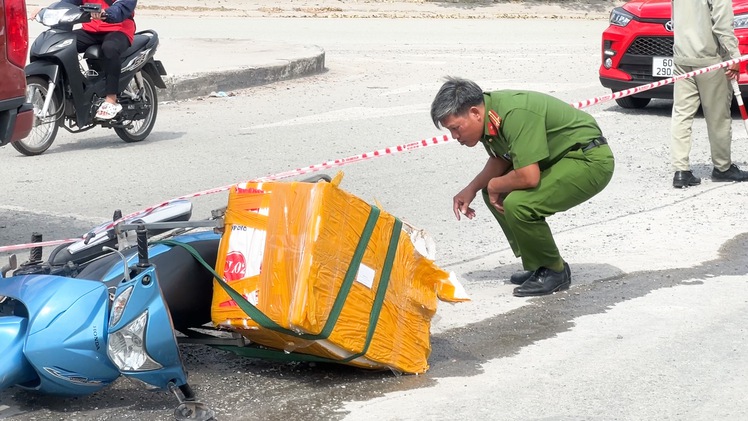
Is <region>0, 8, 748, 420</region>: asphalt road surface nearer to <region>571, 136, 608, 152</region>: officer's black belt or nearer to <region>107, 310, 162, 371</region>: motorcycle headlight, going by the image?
<region>107, 310, 162, 371</region>: motorcycle headlight

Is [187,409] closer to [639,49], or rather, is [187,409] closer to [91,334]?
[91,334]

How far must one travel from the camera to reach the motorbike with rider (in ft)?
30.8

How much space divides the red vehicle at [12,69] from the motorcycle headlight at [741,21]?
22.4 ft

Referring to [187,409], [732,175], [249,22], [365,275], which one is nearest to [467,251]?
[365,275]

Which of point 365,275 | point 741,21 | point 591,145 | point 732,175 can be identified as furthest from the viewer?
point 741,21

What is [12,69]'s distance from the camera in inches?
249

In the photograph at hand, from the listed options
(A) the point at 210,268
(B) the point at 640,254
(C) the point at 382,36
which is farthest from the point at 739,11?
(C) the point at 382,36

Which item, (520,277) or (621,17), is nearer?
(520,277)

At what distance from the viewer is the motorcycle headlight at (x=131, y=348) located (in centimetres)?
390

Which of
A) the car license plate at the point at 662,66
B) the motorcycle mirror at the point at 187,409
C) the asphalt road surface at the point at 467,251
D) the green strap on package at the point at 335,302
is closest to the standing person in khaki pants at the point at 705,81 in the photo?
the asphalt road surface at the point at 467,251

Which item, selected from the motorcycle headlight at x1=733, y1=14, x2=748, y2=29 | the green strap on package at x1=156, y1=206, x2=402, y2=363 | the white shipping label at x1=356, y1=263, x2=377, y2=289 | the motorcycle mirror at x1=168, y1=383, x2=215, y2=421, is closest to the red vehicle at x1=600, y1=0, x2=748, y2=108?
the motorcycle headlight at x1=733, y1=14, x2=748, y2=29

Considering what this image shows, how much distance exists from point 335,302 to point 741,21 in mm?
7618

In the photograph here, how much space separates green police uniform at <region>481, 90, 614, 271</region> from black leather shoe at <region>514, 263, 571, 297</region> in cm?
6

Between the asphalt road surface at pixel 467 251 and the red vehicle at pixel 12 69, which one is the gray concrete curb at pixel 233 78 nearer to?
the asphalt road surface at pixel 467 251
